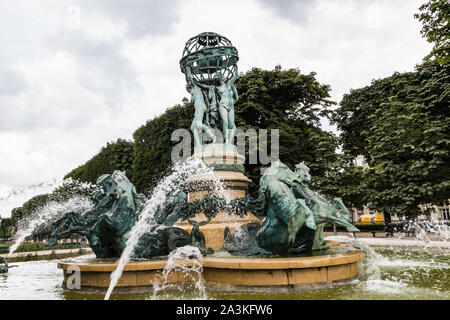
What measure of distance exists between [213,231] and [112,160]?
34.1 m

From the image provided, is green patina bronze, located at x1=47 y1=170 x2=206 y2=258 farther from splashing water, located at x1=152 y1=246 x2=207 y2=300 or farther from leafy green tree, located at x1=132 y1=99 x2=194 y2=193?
leafy green tree, located at x1=132 y1=99 x2=194 y2=193

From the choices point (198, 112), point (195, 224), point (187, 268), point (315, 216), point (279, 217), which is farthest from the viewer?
point (198, 112)

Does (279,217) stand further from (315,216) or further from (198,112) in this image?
(198,112)

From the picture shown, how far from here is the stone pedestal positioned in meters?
8.51

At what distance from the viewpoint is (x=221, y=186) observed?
30.8 ft

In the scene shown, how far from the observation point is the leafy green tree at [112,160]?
1532 inches

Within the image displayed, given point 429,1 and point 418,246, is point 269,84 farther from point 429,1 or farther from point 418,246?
point 418,246

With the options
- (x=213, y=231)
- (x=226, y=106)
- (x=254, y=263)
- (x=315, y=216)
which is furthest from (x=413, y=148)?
(x=254, y=263)

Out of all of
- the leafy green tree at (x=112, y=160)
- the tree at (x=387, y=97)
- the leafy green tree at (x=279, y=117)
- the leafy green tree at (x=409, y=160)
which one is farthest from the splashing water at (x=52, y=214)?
the tree at (x=387, y=97)

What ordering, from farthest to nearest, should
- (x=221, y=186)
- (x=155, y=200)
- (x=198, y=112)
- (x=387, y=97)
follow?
(x=387, y=97) < (x=198, y=112) < (x=221, y=186) < (x=155, y=200)

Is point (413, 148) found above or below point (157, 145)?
below

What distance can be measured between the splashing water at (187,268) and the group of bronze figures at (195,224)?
640 millimetres

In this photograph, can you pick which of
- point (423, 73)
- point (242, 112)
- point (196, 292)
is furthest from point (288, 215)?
point (423, 73)

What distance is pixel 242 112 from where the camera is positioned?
22750mm
